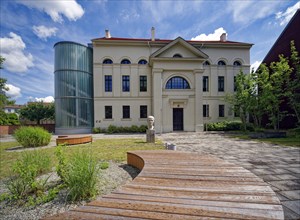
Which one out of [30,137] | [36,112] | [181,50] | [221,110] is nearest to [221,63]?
[221,110]

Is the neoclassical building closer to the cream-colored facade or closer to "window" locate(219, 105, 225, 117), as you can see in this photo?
the cream-colored facade

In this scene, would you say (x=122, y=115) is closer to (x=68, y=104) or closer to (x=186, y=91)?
(x=68, y=104)

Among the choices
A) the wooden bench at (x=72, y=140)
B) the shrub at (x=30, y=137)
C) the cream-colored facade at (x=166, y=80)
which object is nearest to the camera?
the shrub at (x=30, y=137)

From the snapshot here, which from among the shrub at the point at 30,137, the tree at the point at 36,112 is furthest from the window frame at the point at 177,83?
the tree at the point at 36,112

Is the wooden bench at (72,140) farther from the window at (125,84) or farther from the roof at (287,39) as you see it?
the roof at (287,39)

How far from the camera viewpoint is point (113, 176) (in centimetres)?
430

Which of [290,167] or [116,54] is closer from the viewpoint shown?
[290,167]

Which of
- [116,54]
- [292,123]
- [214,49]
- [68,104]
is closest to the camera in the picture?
[292,123]

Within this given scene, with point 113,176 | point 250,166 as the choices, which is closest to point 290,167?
point 250,166

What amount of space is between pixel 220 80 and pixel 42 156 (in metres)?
22.4

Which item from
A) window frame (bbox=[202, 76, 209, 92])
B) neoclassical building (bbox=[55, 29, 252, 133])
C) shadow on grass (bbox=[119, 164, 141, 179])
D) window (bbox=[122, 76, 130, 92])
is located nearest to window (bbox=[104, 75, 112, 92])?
neoclassical building (bbox=[55, 29, 252, 133])

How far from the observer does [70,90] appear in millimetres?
19094

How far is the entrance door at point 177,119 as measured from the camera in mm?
18969

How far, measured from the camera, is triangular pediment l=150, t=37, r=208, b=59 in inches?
734
